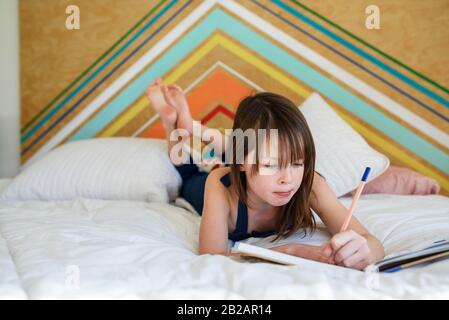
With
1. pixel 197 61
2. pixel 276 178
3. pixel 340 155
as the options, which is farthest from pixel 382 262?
pixel 197 61

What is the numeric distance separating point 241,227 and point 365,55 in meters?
1.25

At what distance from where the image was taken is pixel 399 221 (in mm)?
1271

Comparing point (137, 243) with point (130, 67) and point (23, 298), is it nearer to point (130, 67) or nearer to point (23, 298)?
point (23, 298)

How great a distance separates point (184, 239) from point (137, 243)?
19cm

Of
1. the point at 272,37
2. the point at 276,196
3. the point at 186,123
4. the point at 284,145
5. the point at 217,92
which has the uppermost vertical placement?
the point at 272,37

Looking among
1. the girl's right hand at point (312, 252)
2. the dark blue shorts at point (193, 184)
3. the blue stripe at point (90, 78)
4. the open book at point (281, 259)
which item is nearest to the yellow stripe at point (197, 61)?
the blue stripe at point (90, 78)

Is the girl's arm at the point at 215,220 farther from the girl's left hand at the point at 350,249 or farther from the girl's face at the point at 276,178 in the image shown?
the girl's left hand at the point at 350,249

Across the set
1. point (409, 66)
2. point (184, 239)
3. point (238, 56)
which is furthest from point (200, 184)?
point (409, 66)

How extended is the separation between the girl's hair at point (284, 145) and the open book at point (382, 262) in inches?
10.4

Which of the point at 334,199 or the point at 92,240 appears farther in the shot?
the point at 334,199

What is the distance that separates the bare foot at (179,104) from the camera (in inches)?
70.6

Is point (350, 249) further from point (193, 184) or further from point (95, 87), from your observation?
point (95, 87)

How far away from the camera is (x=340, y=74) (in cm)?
213

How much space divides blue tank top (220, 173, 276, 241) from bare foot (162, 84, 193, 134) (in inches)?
24.1
